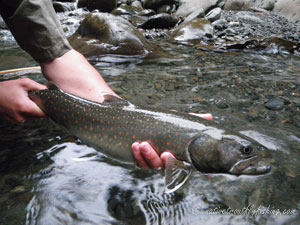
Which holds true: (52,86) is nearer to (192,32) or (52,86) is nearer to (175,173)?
(175,173)

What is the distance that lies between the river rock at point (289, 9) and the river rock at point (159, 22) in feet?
23.3

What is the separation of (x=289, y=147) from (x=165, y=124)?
4.75 ft

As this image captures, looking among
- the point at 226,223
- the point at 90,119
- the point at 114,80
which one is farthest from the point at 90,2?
the point at 226,223

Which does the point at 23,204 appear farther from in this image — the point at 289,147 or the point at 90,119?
the point at 289,147

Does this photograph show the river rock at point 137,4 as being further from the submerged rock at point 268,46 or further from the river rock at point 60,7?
the submerged rock at point 268,46

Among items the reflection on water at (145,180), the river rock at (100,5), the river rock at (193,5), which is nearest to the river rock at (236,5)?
the river rock at (193,5)

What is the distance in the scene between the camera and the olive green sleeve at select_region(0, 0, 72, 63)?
116 inches

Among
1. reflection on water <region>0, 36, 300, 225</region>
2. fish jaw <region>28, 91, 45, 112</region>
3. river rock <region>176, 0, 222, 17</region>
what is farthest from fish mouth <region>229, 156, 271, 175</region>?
river rock <region>176, 0, 222, 17</region>

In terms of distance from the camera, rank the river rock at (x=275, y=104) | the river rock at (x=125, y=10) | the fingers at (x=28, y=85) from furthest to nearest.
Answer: the river rock at (x=125, y=10)
the river rock at (x=275, y=104)
the fingers at (x=28, y=85)

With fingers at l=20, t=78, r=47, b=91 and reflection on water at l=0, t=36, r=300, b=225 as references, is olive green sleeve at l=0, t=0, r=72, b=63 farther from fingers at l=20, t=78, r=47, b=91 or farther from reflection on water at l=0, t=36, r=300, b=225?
reflection on water at l=0, t=36, r=300, b=225

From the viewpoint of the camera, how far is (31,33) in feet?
10.2

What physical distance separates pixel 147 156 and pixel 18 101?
1.61 metres

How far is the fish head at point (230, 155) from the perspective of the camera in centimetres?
231

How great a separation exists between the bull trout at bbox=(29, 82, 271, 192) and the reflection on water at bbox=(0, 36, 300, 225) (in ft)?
0.57
